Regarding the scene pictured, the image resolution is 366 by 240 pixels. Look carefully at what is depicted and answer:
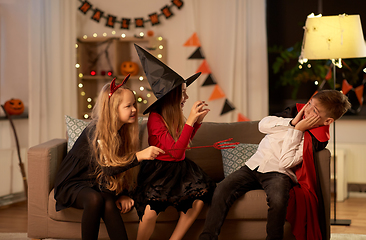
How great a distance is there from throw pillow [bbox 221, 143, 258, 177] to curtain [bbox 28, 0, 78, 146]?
200 cm

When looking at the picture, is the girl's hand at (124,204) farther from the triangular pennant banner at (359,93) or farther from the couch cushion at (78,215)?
the triangular pennant banner at (359,93)

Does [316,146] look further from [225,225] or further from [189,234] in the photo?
[189,234]

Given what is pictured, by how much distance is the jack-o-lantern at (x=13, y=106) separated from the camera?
367cm

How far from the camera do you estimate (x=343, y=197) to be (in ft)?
11.6

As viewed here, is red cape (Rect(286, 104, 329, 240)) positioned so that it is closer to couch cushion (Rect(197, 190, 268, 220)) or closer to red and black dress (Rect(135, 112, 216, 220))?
couch cushion (Rect(197, 190, 268, 220))

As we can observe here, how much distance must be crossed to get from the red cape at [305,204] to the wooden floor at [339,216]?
0.73m

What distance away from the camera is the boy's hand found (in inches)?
85.8

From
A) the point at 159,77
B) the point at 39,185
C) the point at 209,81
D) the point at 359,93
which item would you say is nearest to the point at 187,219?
the point at 159,77

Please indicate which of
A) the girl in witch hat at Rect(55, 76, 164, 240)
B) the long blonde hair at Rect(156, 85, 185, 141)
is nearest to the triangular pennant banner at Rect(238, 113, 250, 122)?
the long blonde hair at Rect(156, 85, 185, 141)

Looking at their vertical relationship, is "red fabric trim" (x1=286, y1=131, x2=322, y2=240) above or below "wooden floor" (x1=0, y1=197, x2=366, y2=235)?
above

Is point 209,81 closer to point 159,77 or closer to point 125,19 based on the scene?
point 125,19

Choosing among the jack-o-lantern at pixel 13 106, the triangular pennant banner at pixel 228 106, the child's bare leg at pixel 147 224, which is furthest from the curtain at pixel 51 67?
the child's bare leg at pixel 147 224

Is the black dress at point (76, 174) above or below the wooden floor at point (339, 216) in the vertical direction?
above

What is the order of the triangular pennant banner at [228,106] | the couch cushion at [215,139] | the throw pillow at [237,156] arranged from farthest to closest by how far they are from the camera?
1. the triangular pennant banner at [228,106]
2. the couch cushion at [215,139]
3. the throw pillow at [237,156]
